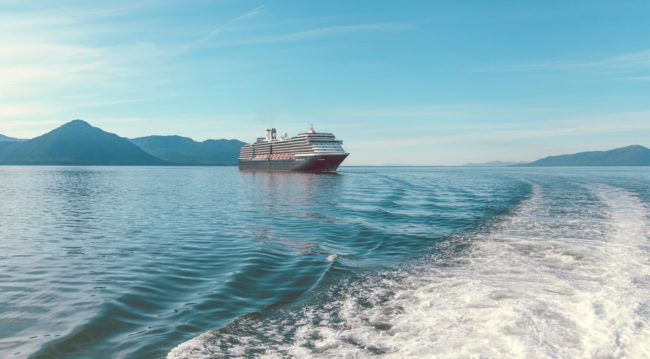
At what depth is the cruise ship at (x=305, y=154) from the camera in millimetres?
95206

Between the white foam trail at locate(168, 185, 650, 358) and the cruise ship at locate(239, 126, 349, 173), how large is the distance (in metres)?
84.7

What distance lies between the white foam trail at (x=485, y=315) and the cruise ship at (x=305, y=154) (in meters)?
84.7

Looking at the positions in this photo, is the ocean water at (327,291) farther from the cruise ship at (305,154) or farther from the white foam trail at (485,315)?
the cruise ship at (305,154)

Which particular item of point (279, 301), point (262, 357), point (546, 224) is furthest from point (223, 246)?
point (546, 224)

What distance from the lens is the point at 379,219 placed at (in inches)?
771

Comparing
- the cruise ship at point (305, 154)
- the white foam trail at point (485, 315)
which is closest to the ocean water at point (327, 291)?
the white foam trail at point (485, 315)

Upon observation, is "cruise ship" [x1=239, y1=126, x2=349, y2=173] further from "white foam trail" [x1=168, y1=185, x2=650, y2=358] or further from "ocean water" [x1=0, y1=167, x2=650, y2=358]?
"white foam trail" [x1=168, y1=185, x2=650, y2=358]

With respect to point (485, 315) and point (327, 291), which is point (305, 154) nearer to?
point (327, 291)

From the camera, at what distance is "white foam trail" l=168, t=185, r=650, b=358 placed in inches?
196

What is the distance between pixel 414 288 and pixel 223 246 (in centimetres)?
758

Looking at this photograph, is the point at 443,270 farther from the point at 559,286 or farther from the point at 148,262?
the point at 148,262

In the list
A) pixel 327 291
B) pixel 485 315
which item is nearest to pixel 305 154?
pixel 327 291

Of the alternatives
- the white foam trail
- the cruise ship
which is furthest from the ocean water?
the cruise ship

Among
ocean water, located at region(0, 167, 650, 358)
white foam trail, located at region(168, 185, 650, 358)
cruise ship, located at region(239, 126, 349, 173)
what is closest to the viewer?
white foam trail, located at region(168, 185, 650, 358)
